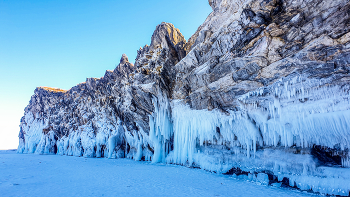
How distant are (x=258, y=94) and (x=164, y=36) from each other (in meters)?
13.9

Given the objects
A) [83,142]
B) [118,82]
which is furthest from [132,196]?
[83,142]

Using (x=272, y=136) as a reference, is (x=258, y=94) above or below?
above

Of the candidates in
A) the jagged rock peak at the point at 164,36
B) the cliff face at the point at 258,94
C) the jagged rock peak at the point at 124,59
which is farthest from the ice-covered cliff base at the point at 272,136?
the jagged rock peak at the point at 124,59

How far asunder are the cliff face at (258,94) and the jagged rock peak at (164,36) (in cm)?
16

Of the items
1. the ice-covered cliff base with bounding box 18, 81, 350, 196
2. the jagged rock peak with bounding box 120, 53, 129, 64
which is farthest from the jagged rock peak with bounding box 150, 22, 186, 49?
the jagged rock peak with bounding box 120, 53, 129, 64

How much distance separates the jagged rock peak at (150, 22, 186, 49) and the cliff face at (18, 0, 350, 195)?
16 centimetres

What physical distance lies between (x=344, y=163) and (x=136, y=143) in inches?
876

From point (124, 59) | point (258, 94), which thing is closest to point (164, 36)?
point (124, 59)

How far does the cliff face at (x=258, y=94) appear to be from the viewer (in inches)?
284

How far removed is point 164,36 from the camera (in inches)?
776

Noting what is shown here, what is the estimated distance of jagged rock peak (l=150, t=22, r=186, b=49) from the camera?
19598mm

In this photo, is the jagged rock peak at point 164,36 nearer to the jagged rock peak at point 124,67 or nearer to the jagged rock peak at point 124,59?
the jagged rock peak at point 124,67

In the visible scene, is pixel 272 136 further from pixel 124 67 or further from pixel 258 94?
pixel 124 67

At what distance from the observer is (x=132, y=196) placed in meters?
7.29
